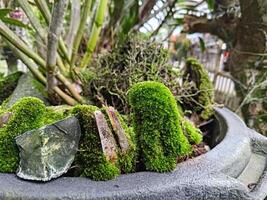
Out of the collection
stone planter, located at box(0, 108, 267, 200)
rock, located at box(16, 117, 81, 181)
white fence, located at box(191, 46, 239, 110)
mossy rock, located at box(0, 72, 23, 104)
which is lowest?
white fence, located at box(191, 46, 239, 110)

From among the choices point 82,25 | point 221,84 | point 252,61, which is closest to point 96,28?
point 82,25

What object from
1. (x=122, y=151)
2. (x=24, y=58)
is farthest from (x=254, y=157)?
(x=24, y=58)

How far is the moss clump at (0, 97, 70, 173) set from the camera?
0.38 meters

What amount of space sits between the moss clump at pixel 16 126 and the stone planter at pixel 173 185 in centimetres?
2

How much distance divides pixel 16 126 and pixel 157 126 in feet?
0.59

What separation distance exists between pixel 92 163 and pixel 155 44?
37 cm

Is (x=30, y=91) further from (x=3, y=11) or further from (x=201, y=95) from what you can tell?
(x=201, y=95)

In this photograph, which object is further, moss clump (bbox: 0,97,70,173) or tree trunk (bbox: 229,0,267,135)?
tree trunk (bbox: 229,0,267,135)

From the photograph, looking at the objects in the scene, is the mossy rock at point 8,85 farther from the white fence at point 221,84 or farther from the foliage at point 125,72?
the white fence at point 221,84

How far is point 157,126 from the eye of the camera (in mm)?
399

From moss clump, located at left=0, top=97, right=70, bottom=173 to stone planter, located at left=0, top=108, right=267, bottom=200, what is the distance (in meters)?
0.02

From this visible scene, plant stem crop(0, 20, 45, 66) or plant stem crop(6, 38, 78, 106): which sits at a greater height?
plant stem crop(0, 20, 45, 66)

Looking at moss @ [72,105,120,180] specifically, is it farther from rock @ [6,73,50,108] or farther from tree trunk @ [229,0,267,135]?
tree trunk @ [229,0,267,135]

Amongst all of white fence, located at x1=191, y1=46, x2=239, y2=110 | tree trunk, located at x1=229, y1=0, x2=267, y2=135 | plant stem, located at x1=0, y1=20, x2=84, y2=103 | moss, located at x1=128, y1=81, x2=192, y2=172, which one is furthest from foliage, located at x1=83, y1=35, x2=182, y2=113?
white fence, located at x1=191, y1=46, x2=239, y2=110
